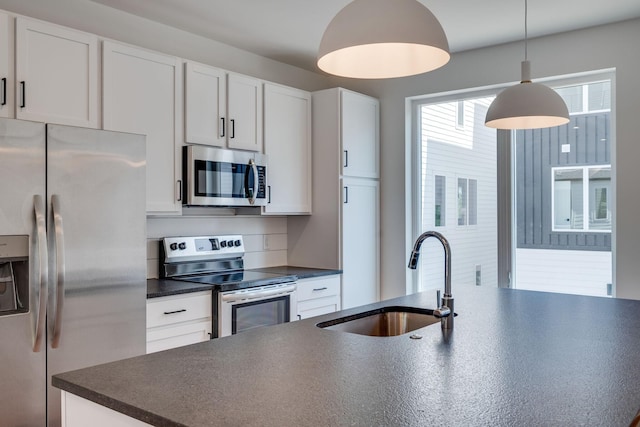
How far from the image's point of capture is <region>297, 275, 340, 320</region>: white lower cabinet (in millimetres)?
3826

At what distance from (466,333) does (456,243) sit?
8.19 ft

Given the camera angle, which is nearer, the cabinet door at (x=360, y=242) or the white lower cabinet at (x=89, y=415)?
the white lower cabinet at (x=89, y=415)

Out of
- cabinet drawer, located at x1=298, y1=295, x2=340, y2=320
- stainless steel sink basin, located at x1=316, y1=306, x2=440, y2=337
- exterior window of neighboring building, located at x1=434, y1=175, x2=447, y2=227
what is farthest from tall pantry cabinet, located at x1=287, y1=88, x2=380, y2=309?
stainless steel sink basin, located at x1=316, y1=306, x2=440, y2=337

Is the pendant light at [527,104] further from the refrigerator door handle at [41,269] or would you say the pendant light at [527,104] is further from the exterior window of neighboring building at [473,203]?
the refrigerator door handle at [41,269]

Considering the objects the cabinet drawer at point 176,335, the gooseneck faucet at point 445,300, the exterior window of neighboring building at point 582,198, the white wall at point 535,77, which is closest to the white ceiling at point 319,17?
the white wall at point 535,77

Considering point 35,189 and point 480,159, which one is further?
point 480,159

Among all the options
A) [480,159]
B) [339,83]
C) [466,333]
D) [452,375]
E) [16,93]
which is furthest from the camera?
[339,83]

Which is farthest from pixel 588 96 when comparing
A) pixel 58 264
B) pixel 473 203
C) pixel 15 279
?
pixel 15 279

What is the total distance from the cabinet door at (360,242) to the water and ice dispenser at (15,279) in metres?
2.30

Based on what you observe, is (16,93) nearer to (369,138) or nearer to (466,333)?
(466,333)

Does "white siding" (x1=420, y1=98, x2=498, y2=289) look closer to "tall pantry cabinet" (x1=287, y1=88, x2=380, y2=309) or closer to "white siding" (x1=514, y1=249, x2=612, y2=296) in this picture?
"white siding" (x1=514, y1=249, x2=612, y2=296)

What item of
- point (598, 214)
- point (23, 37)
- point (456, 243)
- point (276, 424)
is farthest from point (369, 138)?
point (276, 424)

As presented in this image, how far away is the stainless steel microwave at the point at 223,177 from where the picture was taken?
11.1 feet

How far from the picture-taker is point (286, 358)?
1.58 metres
